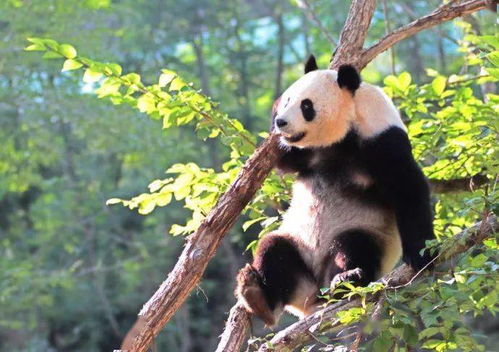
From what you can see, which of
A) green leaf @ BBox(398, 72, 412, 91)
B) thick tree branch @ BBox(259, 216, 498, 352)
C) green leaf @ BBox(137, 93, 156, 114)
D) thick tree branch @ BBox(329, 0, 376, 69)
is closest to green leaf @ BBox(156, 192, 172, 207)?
green leaf @ BBox(137, 93, 156, 114)

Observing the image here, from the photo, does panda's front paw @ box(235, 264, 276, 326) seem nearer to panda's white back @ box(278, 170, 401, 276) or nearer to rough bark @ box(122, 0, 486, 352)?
rough bark @ box(122, 0, 486, 352)

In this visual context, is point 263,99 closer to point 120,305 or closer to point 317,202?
point 120,305

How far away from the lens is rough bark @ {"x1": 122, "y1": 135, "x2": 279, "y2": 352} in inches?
166

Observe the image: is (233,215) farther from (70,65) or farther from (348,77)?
(70,65)

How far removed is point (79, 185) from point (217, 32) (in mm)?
4432

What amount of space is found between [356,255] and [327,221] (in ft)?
1.27

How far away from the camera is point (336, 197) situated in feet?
17.7

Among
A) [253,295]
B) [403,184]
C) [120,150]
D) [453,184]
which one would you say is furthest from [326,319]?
[120,150]

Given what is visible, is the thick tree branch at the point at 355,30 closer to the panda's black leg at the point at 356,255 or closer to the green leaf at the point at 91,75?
the panda's black leg at the point at 356,255

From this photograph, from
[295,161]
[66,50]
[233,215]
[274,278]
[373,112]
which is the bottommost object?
[274,278]

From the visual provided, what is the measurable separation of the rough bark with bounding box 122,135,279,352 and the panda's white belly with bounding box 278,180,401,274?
72 cm

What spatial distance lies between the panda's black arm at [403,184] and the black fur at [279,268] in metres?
0.75

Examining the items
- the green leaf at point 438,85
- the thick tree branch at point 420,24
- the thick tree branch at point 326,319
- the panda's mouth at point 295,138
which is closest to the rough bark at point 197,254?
the panda's mouth at point 295,138

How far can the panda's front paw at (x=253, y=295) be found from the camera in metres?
4.98
